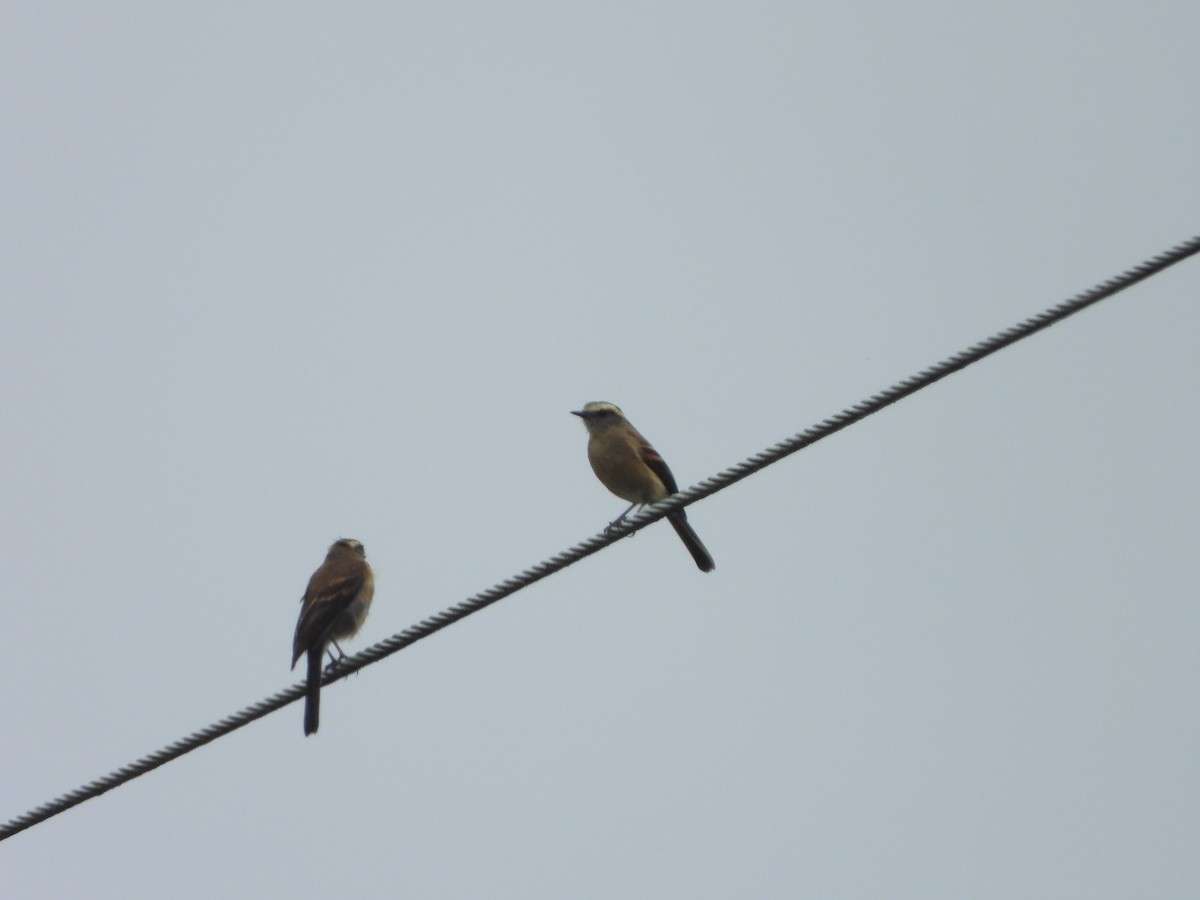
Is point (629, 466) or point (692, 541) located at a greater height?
point (629, 466)

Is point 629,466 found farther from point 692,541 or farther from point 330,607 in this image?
point 330,607

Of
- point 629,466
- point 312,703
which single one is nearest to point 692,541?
point 629,466

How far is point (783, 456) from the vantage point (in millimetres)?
6699

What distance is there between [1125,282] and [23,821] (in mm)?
5308

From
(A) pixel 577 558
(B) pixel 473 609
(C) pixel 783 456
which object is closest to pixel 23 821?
(B) pixel 473 609

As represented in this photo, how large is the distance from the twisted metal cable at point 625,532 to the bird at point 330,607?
2.40 m

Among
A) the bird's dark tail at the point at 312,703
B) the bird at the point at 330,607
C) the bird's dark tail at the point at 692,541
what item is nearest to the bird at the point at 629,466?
the bird's dark tail at the point at 692,541

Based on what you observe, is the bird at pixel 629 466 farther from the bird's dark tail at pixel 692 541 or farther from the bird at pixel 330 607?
the bird at pixel 330 607

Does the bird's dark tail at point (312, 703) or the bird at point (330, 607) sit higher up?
the bird at point (330, 607)

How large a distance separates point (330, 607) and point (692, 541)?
2.72 meters

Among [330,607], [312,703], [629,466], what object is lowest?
[312,703]

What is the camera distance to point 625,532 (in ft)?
24.4

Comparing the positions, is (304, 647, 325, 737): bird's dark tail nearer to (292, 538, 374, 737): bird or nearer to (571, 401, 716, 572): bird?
(292, 538, 374, 737): bird

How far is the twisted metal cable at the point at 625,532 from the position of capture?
5812 millimetres
